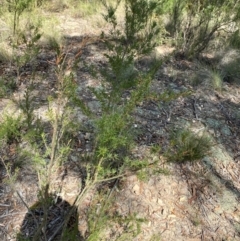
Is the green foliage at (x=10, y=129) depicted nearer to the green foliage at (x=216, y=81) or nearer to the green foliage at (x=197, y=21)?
the green foliage at (x=216, y=81)

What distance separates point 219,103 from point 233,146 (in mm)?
881

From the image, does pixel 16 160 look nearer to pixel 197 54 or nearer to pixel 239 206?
pixel 239 206

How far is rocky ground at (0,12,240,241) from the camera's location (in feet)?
8.29

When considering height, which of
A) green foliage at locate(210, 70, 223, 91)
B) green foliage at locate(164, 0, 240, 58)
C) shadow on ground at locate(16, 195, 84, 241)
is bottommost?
shadow on ground at locate(16, 195, 84, 241)

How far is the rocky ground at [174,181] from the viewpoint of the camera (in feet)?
8.29

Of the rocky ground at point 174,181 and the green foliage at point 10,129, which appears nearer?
the rocky ground at point 174,181

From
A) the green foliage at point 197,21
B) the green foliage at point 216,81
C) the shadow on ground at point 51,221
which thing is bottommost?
the shadow on ground at point 51,221

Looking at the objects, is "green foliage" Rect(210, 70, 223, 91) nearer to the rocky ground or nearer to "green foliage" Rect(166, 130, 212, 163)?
the rocky ground

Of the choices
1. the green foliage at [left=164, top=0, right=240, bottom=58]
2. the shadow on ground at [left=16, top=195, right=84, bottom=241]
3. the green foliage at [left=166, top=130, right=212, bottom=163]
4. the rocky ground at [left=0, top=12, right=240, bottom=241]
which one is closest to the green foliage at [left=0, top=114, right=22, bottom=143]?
the rocky ground at [left=0, top=12, right=240, bottom=241]

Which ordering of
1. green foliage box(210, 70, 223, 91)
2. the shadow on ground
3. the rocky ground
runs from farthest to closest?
green foliage box(210, 70, 223, 91) < the rocky ground < the shadow on ground

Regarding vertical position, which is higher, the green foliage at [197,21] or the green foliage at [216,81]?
the green foliage at [197,21]

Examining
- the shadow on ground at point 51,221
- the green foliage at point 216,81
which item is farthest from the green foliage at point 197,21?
the shadow on ground at point 51,221

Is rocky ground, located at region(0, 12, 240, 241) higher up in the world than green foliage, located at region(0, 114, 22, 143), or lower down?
lower down

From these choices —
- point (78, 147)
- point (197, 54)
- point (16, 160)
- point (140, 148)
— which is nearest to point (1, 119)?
point (16, 160)
